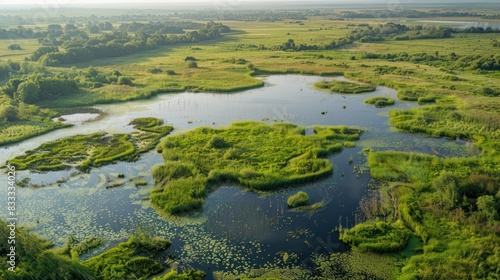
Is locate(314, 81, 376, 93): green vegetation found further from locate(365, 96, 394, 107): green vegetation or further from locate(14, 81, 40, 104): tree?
locate(14, 81, 40, 104): tree

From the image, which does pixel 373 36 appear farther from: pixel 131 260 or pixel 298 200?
pixel 131 260

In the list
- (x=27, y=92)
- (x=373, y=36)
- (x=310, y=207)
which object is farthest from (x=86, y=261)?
(x=373, y=36)

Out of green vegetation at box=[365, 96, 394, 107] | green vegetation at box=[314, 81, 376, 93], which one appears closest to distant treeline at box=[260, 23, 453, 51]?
green vegetation at box=[314, 81, 376, 93]

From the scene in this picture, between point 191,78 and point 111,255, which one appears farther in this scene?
point 191,78

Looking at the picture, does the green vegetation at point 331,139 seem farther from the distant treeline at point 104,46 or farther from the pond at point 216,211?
the pond at point 216,211

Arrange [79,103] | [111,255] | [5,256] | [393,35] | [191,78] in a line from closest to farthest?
[5,256], [111,255], [79,103], [191,78], [393,35]

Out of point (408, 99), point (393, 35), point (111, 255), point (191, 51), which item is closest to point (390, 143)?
point (408, 99)

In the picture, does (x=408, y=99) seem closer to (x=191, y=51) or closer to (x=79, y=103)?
(x=79, y=103)
